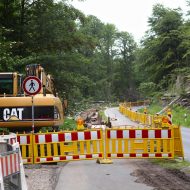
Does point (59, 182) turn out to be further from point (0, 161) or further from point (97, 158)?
point (0, 161)

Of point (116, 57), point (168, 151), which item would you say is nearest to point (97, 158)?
point (168, 151)

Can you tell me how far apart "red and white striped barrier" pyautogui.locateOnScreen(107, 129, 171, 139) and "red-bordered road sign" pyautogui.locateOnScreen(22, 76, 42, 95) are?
2565 millimetres

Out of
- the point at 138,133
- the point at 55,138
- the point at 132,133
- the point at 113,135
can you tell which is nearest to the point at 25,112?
the point at 55,138

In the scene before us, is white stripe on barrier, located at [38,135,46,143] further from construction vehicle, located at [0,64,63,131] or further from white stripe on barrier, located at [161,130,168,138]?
white stripe on barrier, located at [161,130,168,138]

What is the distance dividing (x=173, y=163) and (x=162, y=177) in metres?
2.91

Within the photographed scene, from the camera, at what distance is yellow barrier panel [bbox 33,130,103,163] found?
14258 mm

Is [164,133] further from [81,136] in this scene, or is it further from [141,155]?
[81,136]

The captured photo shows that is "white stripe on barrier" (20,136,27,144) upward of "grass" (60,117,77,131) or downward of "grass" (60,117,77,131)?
upward

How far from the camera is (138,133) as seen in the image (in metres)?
14.6

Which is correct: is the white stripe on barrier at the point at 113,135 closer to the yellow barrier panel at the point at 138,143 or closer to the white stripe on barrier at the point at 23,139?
the yellow barrier panel at the point at 138,143

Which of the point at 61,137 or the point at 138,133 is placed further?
the point at 138,133

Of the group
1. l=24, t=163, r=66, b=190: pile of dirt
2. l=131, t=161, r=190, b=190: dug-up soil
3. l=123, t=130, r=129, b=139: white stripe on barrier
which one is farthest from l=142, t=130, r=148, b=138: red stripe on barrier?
l=24, t=163, r=66, b=190: pile of dirt

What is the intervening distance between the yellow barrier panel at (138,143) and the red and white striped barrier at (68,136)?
0.43m

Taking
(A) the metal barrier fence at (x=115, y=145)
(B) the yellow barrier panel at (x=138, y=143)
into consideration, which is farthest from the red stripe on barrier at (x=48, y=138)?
(B) the yellow barrier panel at (x=138, y=143)
